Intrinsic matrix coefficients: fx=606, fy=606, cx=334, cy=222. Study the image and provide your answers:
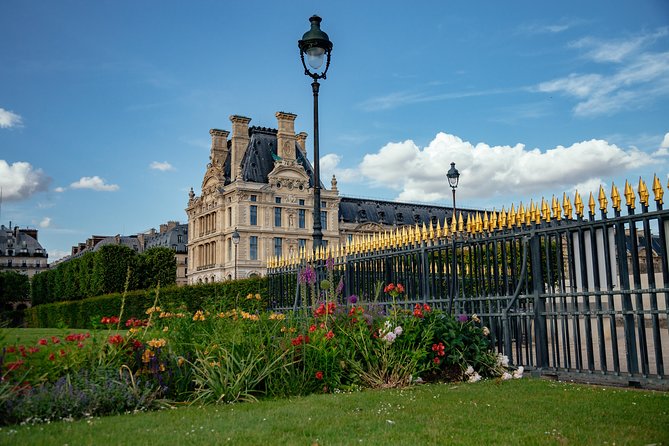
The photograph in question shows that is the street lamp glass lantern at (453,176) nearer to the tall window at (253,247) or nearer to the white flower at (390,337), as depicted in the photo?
the white flower at (390,337)

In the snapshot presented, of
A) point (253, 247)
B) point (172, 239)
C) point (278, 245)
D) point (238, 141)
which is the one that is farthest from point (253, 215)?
point (172, 239)

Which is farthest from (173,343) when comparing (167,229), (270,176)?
(167,229)

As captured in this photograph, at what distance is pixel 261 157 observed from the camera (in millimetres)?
70312

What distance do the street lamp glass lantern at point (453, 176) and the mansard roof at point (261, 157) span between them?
50711mm

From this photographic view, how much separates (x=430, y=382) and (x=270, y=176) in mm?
62340

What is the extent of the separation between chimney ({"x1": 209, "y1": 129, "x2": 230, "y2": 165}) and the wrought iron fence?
64.5 meters

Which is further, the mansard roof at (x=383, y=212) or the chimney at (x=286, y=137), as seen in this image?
the mansard roof at (x=383, y=212)

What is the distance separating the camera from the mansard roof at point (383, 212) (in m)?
79.9

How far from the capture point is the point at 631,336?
20.9 ft

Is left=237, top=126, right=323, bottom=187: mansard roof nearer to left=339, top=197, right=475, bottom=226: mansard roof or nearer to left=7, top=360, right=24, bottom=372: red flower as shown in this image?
left=339, top=197, right=475, bottom=226: mansard roof

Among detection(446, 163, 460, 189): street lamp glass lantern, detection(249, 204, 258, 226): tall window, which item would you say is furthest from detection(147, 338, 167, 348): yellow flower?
detection(249, 204, 258, 226): tall window

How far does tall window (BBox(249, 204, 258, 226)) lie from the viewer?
222ft

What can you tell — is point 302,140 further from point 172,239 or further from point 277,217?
point 172,239

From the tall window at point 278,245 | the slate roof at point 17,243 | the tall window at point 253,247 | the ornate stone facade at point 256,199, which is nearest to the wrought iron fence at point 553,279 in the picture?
the ornate stone facade at point 256,199
